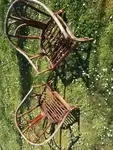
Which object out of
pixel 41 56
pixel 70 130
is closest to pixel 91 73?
pixel 41 56

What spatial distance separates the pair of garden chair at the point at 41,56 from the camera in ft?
15.3

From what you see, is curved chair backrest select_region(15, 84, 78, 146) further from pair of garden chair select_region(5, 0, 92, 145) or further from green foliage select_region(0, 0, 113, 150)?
green foliage select_region(0, 0, 113, 150)

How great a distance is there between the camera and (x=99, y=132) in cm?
520

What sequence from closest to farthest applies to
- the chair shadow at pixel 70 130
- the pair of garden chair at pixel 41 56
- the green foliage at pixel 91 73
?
the pair of garden chair at pixel 41 56, the green foliage at pixel 91 73, the chair shadow at pixel 70 130

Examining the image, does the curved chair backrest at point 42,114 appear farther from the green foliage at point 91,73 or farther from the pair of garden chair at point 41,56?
the green foliage at point 91,73

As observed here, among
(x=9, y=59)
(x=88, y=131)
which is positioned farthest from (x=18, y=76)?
(x=88, y=131)

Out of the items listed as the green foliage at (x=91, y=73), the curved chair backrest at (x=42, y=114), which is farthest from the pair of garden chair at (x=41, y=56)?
the green foliage at (x=91, y=73)

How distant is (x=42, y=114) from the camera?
5.52 metres

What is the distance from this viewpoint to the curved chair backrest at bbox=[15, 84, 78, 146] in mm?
5207

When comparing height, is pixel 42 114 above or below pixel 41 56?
below

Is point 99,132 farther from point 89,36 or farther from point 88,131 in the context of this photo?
point 89,36

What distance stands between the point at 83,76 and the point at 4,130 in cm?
180

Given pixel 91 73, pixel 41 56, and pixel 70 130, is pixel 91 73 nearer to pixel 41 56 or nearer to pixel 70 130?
pixel 41 56

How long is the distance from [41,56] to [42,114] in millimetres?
810
